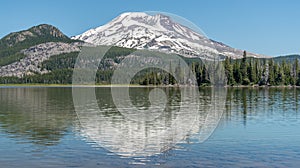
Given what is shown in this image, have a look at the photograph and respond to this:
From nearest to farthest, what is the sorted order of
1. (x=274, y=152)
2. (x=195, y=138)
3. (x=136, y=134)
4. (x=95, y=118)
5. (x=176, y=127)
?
(x=274, y=152) < (x=195, y=138) < (x=136, y=134) < (x=176, y=127) < (x=95, y=118)

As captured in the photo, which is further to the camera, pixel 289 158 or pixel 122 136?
pixel 122 136

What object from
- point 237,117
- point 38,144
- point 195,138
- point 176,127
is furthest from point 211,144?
point 237,117

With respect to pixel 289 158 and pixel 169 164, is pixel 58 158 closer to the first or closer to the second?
pixel 169 164

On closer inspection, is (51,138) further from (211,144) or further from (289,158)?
(289,158)

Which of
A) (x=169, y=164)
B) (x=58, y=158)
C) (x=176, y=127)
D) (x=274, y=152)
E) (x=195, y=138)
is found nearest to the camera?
(x=169, y=164)

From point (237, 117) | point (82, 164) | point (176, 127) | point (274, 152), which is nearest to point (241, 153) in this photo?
point (274, 152)

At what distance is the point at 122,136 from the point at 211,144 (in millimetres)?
7642

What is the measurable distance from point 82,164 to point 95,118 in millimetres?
23646

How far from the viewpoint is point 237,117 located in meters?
48.6

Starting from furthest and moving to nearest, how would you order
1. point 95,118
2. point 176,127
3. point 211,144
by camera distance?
1. point 95,118
2. point 176,127
3. point 211,144

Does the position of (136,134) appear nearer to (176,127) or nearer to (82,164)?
(176,127)

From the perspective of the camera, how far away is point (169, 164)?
23.1 metres

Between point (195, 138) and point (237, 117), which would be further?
point (237, 117)

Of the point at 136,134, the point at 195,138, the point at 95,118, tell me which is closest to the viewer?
the point at 195,138
